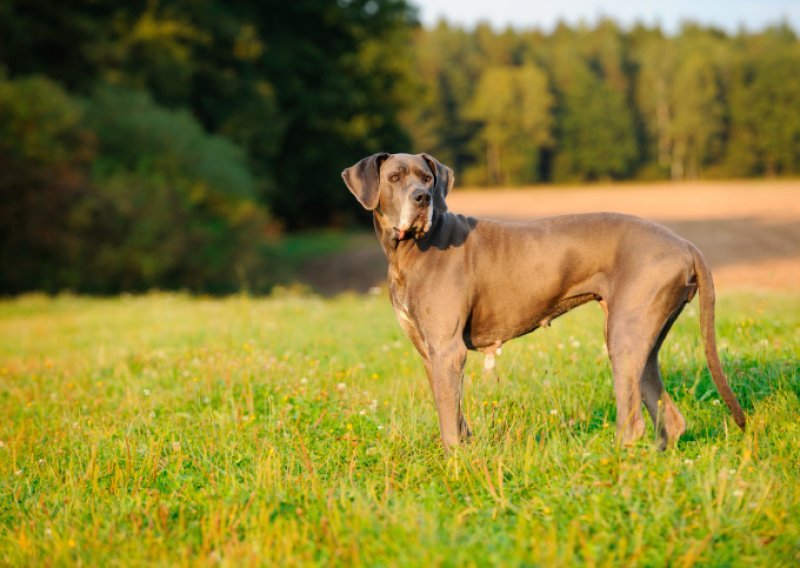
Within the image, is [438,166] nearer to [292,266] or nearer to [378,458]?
[378,458]

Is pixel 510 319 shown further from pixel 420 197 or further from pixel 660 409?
pixel 660 409

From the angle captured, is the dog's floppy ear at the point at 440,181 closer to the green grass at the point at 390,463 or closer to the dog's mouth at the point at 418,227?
the dog's mouth at the point at 418,227

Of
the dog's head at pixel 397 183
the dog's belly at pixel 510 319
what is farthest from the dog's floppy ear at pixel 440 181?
the dog's belly at pixel 510 319

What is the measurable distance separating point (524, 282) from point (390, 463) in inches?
57.6

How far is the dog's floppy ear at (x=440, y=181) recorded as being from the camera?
16.9 feet

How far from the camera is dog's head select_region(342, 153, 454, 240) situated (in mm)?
4988

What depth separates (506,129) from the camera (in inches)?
2975

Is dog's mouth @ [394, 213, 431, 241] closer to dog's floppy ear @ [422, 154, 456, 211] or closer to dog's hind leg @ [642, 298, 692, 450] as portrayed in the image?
dog's floppy ear @ [422, 154, 456, 211]

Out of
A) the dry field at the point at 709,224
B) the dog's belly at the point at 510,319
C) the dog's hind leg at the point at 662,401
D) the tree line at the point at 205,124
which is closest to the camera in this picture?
the dog's hind leg at the point at 662,401

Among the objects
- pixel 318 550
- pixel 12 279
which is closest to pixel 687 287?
pixel 318 550

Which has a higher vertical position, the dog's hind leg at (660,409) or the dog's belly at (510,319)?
the dog's belly at (510,319)

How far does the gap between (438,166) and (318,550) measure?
9.43 feet

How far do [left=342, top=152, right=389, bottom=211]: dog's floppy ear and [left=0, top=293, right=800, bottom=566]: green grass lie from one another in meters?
1.56

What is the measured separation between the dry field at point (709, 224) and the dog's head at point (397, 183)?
964 centimetres
